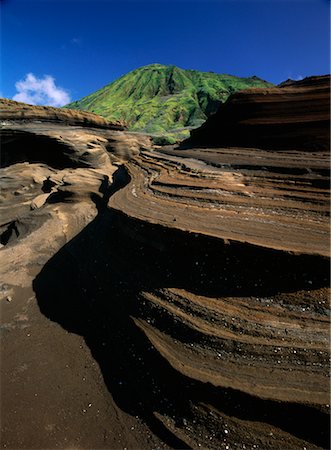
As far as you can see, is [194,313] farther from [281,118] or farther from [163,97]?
[163,97]

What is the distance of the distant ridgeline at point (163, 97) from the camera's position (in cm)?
8650

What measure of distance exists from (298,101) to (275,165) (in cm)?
297

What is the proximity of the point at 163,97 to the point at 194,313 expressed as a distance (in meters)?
112

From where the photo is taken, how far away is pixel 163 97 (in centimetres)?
10569

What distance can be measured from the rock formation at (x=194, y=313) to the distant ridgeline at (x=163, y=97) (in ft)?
222

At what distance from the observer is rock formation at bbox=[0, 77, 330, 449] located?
4500 millimetres

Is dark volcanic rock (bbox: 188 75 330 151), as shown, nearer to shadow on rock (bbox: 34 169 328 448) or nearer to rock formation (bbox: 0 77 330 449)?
rock formation (bbox: 0 77 330 449)

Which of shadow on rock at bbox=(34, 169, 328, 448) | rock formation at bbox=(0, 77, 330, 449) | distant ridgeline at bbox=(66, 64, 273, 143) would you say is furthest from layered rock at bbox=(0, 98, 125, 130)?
distant ridgeline at bbox=(66, 64, 273, 143)

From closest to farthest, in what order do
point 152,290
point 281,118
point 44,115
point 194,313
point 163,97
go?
point 194,313 → point 152,290 → point 281,118 → point 44,115 → point 163,97

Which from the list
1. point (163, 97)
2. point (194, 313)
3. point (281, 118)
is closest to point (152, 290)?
point (194, 313)

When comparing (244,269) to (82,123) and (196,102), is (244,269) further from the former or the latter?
(196,102)

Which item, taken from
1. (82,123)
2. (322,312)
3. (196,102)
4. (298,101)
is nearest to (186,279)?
(322,312)

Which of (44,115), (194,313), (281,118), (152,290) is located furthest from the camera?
(44,115)

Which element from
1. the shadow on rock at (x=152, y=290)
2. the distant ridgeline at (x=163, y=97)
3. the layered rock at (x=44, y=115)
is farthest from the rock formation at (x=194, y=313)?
the distant ridgeline at (x=163, y=97)
